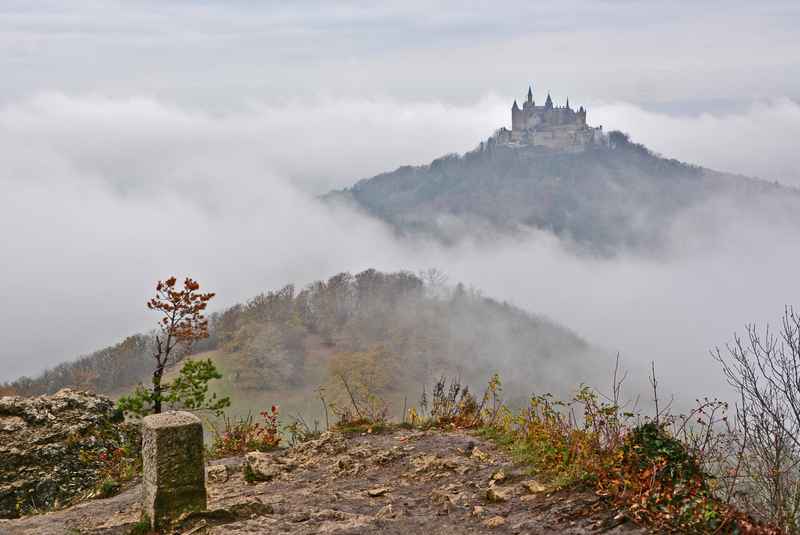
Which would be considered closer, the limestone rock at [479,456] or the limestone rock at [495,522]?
the limestone rock at [495,522]

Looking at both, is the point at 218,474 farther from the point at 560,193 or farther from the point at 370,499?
the point at 560,193

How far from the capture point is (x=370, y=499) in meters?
5.44

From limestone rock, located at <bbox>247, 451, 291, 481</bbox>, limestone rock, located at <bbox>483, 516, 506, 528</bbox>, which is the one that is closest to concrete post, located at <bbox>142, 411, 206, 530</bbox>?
limestone rock, located at <bbox>247, 451, 291, 481</bbox>

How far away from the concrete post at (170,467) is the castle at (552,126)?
15768 cm

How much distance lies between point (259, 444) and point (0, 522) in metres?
3.18

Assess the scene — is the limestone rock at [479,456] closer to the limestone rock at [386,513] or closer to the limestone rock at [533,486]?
the limestone rock at [533,486]

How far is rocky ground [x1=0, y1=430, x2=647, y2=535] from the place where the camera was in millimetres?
4496

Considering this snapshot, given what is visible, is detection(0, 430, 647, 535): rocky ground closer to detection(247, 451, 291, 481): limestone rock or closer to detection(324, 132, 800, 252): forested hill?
detection(247, 451, 291, 481): limestone rock

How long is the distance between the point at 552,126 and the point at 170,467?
16039cm

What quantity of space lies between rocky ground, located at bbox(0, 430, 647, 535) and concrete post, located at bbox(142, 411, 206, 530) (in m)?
0.18

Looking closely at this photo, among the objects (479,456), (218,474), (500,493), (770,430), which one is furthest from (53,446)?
(770,430)

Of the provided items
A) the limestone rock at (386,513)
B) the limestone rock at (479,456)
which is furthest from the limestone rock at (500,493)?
the limestone rock at (479,456)

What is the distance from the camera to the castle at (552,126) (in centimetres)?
15138

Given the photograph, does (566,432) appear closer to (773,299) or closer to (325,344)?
(325,344)
